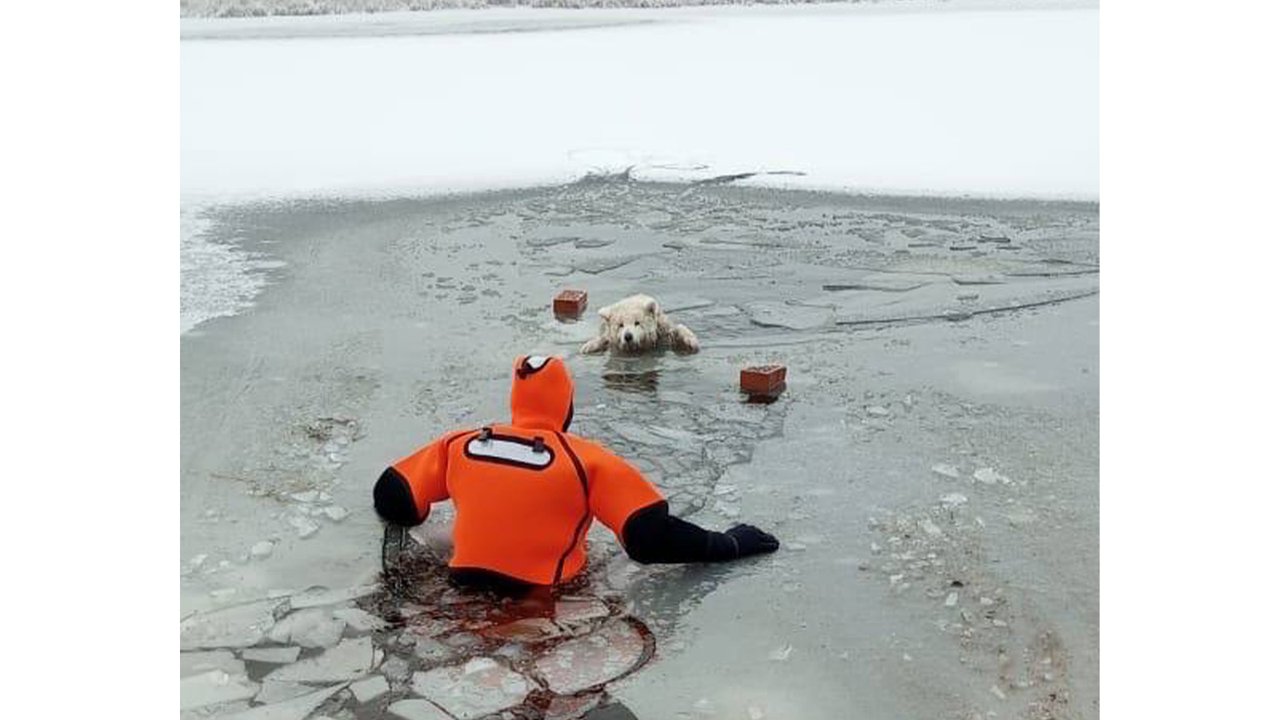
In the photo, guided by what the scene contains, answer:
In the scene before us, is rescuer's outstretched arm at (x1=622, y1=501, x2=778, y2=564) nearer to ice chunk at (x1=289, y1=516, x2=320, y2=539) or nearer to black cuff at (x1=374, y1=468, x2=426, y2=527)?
black cuff at (x1=374, y1=468, x2=426, y2=527)

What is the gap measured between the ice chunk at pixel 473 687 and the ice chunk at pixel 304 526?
117 centimetres

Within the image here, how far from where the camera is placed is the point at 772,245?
33.3 ft

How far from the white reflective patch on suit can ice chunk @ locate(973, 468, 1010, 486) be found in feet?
6.25

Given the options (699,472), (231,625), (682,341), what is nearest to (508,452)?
(231,625)

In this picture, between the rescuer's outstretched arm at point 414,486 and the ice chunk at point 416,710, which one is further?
the rescuer's outstretched arm at point 414,486

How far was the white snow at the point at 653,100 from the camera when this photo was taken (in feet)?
45.9

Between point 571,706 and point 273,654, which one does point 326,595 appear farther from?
point 571,706

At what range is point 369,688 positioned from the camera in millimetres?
3795

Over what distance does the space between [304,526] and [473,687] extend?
1.39 meters

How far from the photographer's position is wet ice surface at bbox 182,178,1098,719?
3898 mm

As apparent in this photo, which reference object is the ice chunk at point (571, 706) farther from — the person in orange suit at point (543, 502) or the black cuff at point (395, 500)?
the black cuff at point (395, 500)

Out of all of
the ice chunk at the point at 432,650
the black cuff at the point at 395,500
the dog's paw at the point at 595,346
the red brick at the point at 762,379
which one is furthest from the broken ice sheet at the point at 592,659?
the dog's paw at the point at 595,346

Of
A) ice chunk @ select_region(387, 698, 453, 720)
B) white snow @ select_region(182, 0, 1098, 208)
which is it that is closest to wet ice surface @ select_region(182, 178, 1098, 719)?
ice chunk @ select_region(387, 698, 453, 720)

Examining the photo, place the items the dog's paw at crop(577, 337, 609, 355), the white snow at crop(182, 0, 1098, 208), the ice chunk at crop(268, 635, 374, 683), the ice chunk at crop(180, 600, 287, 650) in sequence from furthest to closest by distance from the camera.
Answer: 1. the white snow at crop(182, 0, 1098, 208)
2. the dog's paw at crop(577, 337, 609, 355)
3. the ice chunk at crop(180, 600, 287, 650)
4. the ice chunk at crop(268, 635, 374, 683)
